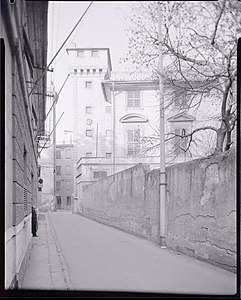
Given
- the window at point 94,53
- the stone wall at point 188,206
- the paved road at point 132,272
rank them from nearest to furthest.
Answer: the paved road at point 132,272 → the window at point 94,53 → the stone wall at point 188,206

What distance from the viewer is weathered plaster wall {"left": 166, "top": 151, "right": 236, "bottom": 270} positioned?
198 inches

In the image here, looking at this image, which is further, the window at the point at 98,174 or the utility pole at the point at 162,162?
the utility pole at the point at 162,162

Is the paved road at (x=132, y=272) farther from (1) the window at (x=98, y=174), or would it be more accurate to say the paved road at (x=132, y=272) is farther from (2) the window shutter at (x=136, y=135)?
(2) the window shutter at (x=136, y=135)

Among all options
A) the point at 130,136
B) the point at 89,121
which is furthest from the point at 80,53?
the point at 130,136

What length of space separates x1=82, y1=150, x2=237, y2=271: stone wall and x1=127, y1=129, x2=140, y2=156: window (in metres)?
0.61

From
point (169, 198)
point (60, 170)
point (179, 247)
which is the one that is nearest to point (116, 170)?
point (60, 170)

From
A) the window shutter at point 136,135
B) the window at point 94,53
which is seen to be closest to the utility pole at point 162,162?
the window shutter at point 136,135

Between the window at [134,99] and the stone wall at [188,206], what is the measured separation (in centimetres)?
73

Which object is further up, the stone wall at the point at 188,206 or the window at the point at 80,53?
the window at the point at 80,53

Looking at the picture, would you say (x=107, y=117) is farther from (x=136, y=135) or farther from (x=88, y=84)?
(x=136, y=135)

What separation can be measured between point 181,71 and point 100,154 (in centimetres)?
396

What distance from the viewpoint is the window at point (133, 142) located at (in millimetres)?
3031

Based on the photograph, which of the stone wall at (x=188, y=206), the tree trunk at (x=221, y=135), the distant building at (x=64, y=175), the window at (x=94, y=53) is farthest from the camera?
the tree trunk at (x=221, y=135)

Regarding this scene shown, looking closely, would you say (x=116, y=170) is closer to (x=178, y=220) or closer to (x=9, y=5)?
(x=9, y=5)
